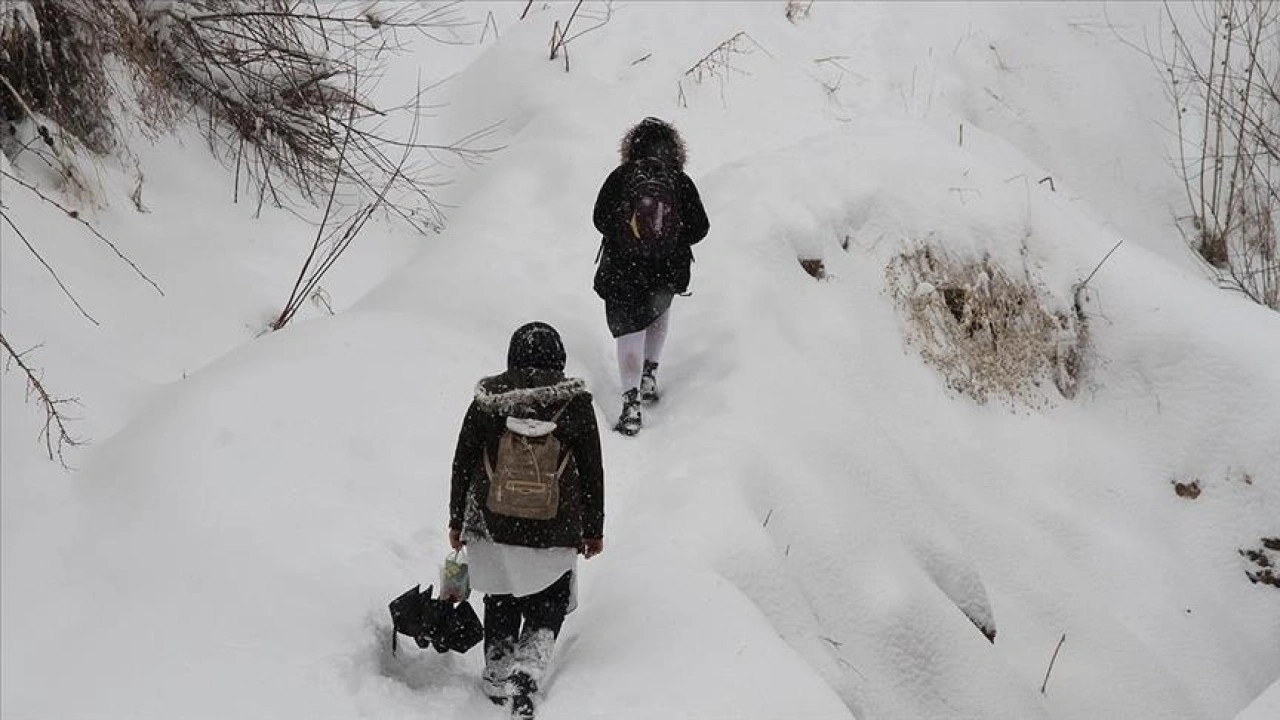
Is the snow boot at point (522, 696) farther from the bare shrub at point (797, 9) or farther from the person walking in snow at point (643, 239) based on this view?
the bare shrub at point (797, 9)

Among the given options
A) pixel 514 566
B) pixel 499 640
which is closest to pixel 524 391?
pixel 514 566

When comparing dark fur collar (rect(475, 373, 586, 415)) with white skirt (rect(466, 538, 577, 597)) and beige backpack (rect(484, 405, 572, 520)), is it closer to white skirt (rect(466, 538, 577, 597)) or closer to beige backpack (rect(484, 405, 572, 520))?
beige backpack (rect(484, 405, 572, 520))

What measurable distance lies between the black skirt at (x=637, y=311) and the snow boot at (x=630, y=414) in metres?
0.32

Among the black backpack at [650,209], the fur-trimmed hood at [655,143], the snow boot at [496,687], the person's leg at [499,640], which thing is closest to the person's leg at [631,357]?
the black backpack at [650,209]

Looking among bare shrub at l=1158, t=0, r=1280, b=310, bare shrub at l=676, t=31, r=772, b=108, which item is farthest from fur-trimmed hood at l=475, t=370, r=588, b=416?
bare shrub at l=1158, t=0, r=1280, b=310

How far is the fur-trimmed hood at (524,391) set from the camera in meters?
2.98

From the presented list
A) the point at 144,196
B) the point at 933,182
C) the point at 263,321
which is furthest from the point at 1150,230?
the point at 144,196

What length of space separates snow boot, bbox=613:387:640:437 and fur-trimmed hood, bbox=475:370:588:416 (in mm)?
1871

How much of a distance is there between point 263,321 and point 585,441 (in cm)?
369

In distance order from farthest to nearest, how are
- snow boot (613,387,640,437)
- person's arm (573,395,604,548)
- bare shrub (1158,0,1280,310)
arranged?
1. bare shrub (1158,0,1280,310)
2. snow boot (613,387,640,437)
3. person's arm (573,395,604,548)

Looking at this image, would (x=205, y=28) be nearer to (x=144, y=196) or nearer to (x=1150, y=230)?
(x=144, y=196)

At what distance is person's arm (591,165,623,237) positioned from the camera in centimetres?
470

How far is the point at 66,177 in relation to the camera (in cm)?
569

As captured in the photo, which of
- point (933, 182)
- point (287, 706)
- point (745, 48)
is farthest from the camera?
point (745, 48)
